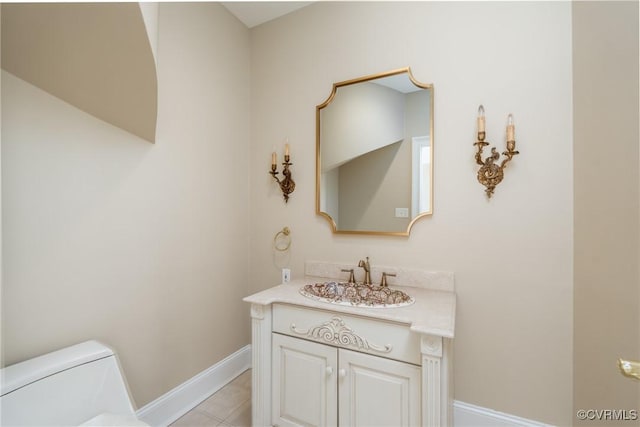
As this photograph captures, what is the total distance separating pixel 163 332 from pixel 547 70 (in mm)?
2614

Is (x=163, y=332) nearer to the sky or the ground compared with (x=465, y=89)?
nearer to the ground

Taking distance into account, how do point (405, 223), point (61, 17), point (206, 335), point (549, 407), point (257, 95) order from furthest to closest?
point (257, 95) < point (206, 335) < point (405, 223) < point (549, 407) < point (61, 17)

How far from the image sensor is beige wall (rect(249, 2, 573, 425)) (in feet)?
4.87

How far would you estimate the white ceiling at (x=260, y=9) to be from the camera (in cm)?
212

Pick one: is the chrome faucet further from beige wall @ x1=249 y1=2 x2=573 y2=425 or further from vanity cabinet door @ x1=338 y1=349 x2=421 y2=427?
vanity cabinet door @ x1=338 y1=349 x2=421 y2=427

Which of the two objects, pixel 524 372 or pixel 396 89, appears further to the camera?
pixel 396 89

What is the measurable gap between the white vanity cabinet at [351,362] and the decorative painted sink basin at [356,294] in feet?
0.26

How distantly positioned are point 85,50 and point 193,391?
1977mm

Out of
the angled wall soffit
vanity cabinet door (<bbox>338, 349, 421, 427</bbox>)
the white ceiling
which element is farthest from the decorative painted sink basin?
the white ceiling

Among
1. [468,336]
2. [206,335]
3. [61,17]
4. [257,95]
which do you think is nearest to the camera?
[61,17]

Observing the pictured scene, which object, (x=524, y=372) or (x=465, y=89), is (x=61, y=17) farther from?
(x=524, y=372)

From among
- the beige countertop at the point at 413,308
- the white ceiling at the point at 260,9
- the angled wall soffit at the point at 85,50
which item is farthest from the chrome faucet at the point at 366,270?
the white ceiling at the point at 260,9

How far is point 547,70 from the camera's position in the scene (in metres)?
1.50

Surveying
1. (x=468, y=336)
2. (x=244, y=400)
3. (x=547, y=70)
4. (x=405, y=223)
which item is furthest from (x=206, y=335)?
(x=547, y=70)
